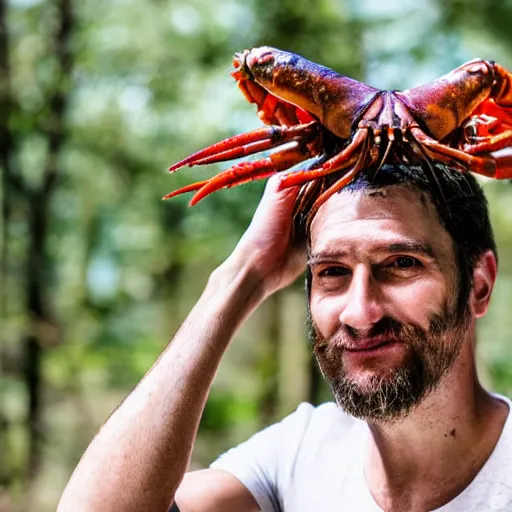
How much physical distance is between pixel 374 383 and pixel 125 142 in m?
7.00

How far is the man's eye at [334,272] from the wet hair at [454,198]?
0.30 feet

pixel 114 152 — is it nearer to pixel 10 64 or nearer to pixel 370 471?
pixel 10 64

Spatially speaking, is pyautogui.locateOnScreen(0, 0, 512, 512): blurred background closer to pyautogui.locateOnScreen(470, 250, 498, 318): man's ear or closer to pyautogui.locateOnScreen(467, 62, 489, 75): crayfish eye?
pyautogui.locateOnScreen(470, 250, 498, 318): man's ear

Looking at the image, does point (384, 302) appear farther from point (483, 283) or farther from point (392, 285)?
point (483, 283)

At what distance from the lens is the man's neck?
1803mm

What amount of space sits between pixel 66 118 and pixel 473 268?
6.98m

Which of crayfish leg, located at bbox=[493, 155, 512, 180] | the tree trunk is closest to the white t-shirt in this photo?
crayfish leg, located at bbox=[493, 155, 512, 180]

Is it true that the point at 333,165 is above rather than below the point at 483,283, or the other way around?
above

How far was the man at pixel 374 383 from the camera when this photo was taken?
1.73 meters

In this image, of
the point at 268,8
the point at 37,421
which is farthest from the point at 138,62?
the point at 37,421

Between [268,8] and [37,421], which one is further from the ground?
[268,8]

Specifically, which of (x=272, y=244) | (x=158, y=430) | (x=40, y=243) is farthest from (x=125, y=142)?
(x=158, y=430)

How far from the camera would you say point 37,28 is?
8.09 meters

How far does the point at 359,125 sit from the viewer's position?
5.26 ft
